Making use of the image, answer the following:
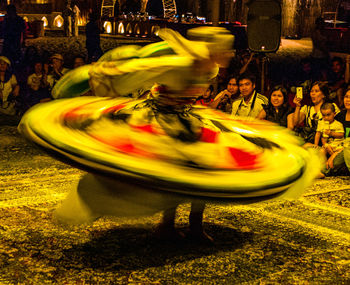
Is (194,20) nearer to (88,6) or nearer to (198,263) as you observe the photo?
(88,6)

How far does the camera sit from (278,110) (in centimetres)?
609

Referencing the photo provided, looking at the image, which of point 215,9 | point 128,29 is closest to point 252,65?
point 215,9

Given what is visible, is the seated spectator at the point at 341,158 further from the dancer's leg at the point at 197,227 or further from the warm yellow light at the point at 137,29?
the warm yellow light at the point at 137,29

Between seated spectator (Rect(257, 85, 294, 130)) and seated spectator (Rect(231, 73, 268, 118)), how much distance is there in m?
0.07

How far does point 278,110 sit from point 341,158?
3.27 feet

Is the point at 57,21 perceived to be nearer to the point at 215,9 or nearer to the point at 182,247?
the point at 215,9

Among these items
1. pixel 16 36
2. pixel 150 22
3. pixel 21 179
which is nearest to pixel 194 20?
pixel 150 22

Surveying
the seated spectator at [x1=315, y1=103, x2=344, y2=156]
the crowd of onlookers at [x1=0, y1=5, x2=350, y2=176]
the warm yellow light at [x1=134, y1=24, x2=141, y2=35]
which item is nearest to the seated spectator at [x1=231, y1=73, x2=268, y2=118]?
the crowd of onlookers at [x1=0, y1=5, x2=350, y2=176]

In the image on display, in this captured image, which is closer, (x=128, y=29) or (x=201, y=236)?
(x=201, y=236)

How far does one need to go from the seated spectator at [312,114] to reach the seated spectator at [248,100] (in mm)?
422

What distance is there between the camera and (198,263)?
3.15 meters

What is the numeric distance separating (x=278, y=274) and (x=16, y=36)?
8.69 meters

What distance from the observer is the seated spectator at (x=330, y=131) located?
556 centimetres

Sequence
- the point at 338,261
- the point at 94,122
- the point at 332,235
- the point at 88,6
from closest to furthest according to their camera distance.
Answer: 1. the point at 94,122
2. the point at 338,261
3. the point at 332,235
4. the point at 88,6
